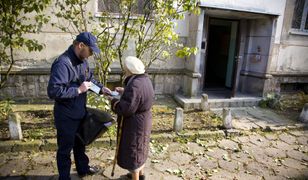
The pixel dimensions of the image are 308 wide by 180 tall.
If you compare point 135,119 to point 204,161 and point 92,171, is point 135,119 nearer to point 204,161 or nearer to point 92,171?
point 92,171

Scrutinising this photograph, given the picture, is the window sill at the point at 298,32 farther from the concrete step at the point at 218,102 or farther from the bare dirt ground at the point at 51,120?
the bare dirt ground at the point at 51,120

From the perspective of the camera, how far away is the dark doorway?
8.30 m

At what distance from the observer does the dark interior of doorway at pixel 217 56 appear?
8.98m

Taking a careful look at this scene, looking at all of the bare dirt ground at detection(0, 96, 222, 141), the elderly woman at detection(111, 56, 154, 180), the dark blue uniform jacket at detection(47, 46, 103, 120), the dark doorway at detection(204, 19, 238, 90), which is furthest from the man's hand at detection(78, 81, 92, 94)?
the dark doorway at detection(204, 19, 238, 90)

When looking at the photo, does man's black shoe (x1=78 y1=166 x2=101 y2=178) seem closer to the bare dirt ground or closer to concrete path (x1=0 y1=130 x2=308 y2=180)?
concrete path (x1=0 y1=130 x2=308 y2=180)

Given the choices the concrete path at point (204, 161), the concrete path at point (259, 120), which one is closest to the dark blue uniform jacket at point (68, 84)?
the concrete path at point (204, 161)

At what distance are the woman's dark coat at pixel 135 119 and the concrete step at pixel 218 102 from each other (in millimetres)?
3749

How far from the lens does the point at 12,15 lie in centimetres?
445

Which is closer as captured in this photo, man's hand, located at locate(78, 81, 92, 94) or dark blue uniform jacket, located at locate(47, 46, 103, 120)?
dark blue uniform jacket, located at locate(47, 46, 103, 120)

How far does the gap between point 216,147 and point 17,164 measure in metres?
3.52

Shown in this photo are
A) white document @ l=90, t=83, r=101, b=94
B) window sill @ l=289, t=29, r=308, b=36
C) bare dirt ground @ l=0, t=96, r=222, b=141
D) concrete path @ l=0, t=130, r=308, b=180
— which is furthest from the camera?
window sill @ l=289, t=29, r=308, b=36

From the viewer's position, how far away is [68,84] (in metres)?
2.67

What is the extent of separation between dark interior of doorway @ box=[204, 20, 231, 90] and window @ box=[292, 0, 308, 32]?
221 cm

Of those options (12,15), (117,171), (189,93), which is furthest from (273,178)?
(12,15)
